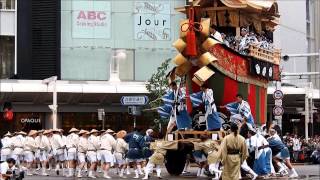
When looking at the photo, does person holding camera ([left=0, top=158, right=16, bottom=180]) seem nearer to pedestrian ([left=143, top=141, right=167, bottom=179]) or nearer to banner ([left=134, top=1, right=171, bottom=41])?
pedestrian ([left=143, top=141, right=167, bottom=179])

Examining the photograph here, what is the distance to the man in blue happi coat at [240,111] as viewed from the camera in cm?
2017

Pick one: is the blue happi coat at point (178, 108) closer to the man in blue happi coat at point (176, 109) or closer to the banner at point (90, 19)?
the man in blue happi coat at point (176, 109)

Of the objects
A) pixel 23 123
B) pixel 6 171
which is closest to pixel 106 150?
pixel 6 171

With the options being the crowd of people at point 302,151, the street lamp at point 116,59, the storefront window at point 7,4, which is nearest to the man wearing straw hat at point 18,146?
the crowd of people at point 302,151

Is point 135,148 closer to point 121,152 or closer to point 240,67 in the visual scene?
point 121,152

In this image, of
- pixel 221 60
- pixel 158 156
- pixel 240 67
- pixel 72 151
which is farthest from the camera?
pixel 72 151

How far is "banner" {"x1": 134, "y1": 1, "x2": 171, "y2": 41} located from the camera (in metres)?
45.4

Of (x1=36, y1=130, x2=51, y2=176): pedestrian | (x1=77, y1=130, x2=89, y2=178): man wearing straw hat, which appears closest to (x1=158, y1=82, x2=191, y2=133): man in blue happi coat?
(x1=77, y1=130, x2=89, y2=178): man wearing straw hat

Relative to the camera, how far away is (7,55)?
45.2m

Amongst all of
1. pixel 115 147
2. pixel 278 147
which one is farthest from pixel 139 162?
pixel 278 147

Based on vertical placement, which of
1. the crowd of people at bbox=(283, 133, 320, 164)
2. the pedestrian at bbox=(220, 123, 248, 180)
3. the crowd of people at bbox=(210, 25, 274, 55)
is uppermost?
the crowd of people at bbox=(210, 25, 274, 55)

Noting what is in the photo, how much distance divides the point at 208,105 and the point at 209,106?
0.04 metres

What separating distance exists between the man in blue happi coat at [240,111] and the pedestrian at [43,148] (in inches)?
346

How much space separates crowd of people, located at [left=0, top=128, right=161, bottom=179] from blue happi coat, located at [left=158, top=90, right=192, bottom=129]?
166 centimetres
